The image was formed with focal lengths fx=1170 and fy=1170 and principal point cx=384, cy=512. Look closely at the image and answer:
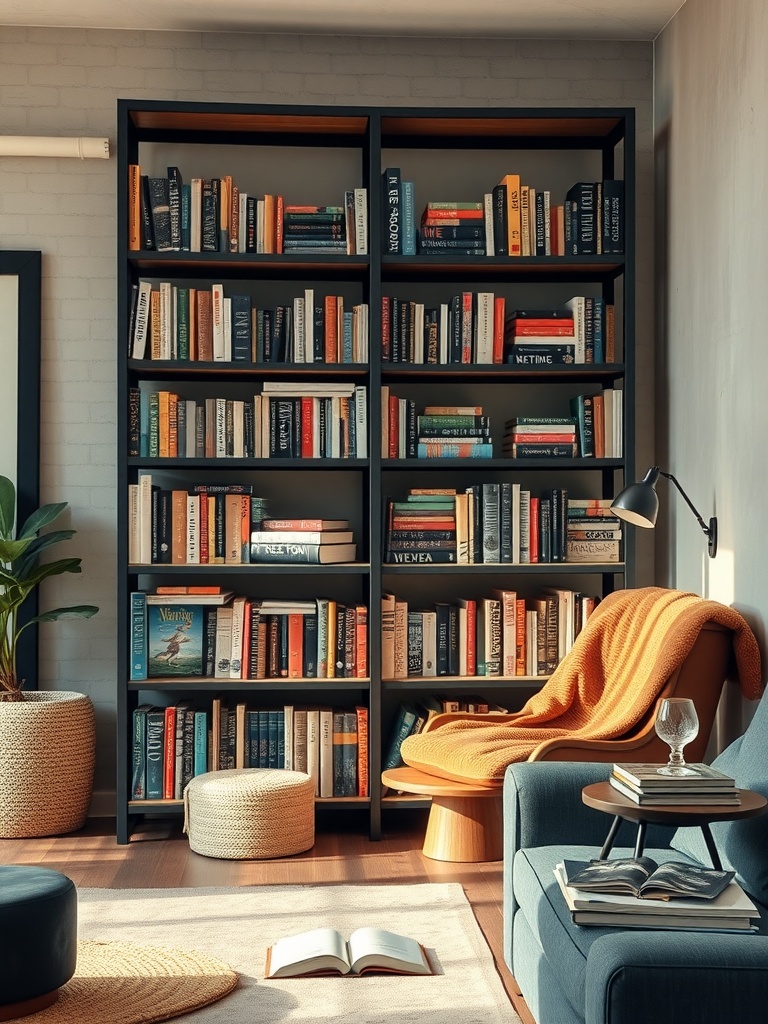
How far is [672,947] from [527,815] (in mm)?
984

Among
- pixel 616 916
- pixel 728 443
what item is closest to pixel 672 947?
pixel 616 916

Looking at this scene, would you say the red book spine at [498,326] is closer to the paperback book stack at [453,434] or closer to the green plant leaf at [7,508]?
the paperback book stack at [453,434]

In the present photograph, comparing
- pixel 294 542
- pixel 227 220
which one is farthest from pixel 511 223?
pixel 294 542

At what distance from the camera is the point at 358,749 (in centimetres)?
429

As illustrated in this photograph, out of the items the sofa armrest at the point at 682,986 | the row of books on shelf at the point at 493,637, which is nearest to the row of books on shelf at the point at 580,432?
the row of books on shelf at the point at 493,637

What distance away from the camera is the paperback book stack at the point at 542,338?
14.0 feet

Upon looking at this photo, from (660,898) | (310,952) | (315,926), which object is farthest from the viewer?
(315,926)

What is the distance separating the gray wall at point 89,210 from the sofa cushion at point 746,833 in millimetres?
2612

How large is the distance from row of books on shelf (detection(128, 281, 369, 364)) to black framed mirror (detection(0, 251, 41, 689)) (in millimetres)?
531

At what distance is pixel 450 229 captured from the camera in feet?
14.0

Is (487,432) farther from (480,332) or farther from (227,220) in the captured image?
(227,220)

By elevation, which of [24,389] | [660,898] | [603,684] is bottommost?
[660,898]

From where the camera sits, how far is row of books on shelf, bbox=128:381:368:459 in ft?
13.9

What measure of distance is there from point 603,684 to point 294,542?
3.95 feet
